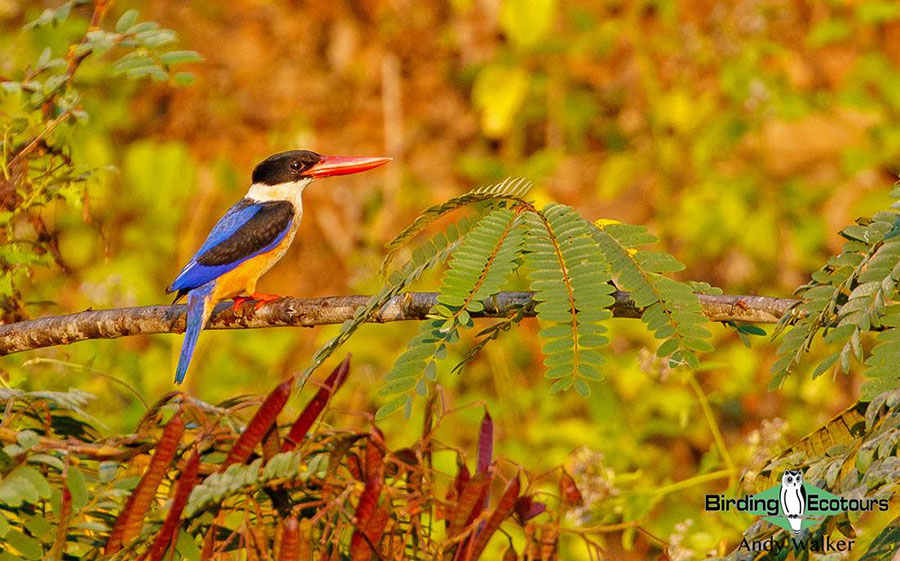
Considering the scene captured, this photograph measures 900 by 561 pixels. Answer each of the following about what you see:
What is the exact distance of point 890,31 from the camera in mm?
6121

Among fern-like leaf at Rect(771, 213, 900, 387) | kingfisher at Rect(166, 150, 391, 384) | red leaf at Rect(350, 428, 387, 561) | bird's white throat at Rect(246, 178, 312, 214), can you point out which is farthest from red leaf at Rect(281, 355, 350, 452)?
bird's white throat at Rect(246, 178, 312, 214)

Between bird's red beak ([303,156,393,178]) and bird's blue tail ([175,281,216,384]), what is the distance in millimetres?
546

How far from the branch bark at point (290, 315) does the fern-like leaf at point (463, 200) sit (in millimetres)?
95

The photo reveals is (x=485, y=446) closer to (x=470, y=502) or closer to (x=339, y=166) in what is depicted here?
(x=470, y=502)

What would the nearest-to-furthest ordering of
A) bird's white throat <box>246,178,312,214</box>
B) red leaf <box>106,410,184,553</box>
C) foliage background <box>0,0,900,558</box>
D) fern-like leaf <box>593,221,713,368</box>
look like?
red leaf <box>106,410,184,553</box> < fern-like leaf <box>593,221,713,368</box> < bird's white throat <box>246,178,312,214</box> < foliage background <box>0,0,900,558</box>

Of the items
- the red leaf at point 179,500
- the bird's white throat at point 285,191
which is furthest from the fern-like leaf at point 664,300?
the bird's white throat at point 285,191

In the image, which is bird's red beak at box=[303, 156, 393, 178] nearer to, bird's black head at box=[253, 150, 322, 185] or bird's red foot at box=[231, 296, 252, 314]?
bird's black head at box=[253, 150, 322, 185]

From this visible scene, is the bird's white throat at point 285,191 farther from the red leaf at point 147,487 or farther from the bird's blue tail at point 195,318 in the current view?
the red leaf at point 147,487

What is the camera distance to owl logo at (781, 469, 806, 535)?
4.90 ft

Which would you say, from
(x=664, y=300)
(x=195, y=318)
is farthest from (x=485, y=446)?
(x=195, y=318)

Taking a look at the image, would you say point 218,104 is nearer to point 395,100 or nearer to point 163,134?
point 163,134

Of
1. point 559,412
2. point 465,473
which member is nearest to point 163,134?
point 559,412

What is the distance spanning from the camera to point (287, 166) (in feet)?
11.1

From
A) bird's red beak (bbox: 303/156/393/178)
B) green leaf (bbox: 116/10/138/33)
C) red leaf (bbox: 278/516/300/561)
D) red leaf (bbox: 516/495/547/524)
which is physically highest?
bird's red beak (bbox: 303/156/393/178)
